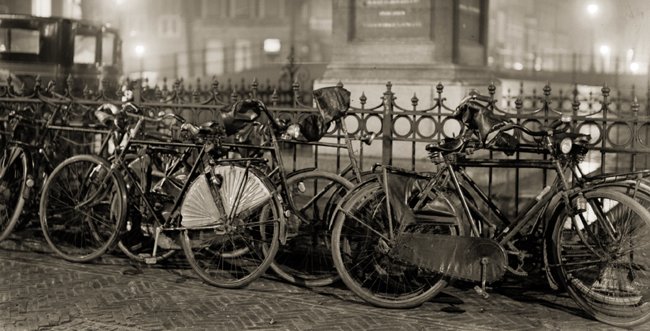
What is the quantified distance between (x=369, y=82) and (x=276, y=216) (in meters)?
5.65

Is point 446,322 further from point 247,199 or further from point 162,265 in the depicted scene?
point 162,265

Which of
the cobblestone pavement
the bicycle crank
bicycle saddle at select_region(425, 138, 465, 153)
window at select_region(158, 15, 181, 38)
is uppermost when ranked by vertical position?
window at select_region(158, 15, 181, 38)

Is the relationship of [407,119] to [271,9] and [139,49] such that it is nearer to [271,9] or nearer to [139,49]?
[271,9]

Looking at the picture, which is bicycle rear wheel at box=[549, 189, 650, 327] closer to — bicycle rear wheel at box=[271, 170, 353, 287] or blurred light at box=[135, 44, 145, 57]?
bicycle rear wheel at box=[271, 170, 353, 287]

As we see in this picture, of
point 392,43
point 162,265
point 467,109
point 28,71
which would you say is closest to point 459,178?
point 467,109

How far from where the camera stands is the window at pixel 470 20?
1193 centimetres

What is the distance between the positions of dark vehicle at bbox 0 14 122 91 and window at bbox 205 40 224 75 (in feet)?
84.8

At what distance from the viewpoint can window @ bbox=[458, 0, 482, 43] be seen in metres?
11.9

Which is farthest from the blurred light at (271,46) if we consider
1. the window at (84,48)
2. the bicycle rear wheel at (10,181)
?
the bicycle rear wheel at (10,181)

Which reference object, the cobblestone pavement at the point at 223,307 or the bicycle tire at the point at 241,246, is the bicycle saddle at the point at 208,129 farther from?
the cobblestone pavement at the point at 223,307

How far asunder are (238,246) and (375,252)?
4.27 feet

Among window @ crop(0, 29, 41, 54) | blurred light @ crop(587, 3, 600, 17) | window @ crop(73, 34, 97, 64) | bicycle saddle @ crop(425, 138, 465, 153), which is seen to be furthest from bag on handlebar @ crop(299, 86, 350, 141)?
blurred light @ crop(587, 3, 600, 17)

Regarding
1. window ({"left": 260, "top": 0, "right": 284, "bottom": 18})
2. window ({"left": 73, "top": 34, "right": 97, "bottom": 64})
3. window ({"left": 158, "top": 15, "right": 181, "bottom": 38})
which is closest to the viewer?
window ({"left": 73, "top": 34, "right": 97, "bottom": 64})

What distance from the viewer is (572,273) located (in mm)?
5852
